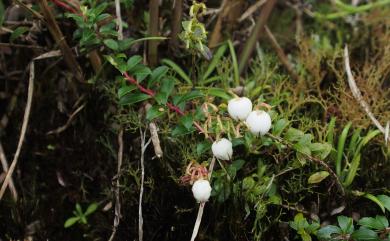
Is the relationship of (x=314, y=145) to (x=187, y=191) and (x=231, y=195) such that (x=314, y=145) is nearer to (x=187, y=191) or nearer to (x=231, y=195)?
(x=231, y=195)

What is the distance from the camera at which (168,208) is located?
54.0 inches

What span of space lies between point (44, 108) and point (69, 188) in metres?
0.28

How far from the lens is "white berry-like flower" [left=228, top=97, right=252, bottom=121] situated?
1.11 meters

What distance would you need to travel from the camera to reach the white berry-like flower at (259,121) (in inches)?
43.4

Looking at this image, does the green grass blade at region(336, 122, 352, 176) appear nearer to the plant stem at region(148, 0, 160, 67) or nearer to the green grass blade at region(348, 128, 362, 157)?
the green grass blade at region(348, 128, 362, 157)

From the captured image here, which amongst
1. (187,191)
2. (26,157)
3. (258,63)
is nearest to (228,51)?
(258,63)

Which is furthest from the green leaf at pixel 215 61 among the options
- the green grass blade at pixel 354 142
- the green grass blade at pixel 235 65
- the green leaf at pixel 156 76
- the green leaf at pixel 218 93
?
the green grass blade at pixel 354 142

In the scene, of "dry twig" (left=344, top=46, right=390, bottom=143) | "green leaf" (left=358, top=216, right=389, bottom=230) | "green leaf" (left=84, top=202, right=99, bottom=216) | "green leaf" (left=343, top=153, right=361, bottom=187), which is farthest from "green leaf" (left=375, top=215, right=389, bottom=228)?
"green leaf" (left=84, top=202, right=99, bottom=216)

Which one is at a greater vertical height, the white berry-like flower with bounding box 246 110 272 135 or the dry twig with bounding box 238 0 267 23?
the dry twig with bounding box 238 0 267 23

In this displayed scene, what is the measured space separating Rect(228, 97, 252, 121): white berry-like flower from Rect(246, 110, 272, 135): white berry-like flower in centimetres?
1

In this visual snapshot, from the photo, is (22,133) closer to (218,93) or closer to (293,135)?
(218,93)

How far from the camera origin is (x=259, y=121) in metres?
1.10

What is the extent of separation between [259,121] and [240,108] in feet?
0.17

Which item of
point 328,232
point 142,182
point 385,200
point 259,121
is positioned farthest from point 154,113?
point 385,200
